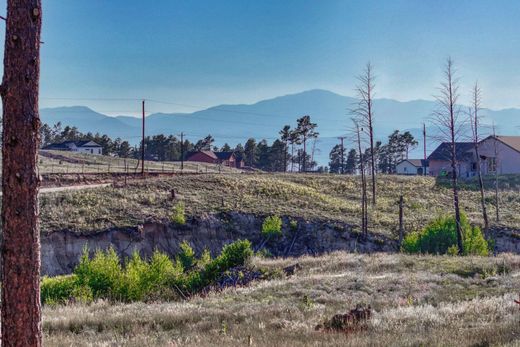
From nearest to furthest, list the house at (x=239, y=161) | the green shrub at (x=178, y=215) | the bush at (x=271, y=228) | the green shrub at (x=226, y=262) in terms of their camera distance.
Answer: the green shrub at (x=226, y=262) < the green shrub at (x=178, y=215) < the bush at (x=271, y=228) < the house at (x=239, y=161)

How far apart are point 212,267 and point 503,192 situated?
162 feet

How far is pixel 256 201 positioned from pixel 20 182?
42944mm

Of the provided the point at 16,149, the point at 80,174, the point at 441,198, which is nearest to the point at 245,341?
the point at 16,149

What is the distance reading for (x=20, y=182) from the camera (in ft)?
18.9

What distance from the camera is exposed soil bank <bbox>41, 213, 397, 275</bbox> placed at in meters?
34.0

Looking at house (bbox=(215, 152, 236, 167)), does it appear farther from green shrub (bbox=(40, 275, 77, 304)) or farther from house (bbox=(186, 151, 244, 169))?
green shrub (bbox=(40, 275, 77, 304))

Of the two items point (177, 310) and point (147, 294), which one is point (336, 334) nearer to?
point (177, 310)

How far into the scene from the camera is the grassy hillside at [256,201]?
126 feet

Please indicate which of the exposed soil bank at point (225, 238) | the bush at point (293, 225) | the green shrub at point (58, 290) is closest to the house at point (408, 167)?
the exposed soil bank at point (225, 238)

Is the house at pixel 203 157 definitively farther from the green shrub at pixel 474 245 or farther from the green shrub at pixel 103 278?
the green shrub at pixel 103 278

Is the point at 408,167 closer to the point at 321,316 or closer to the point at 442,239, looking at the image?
the point at 442,239

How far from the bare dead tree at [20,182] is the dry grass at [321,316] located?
345 cm

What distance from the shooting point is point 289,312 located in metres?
11.9

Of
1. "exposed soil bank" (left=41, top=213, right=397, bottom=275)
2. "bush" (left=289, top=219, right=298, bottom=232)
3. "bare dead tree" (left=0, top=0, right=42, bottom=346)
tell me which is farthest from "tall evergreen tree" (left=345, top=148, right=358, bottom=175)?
"bare dead tree" (left=0, top=0, right=42, bottom=346)
